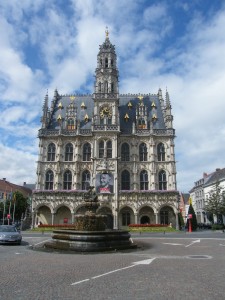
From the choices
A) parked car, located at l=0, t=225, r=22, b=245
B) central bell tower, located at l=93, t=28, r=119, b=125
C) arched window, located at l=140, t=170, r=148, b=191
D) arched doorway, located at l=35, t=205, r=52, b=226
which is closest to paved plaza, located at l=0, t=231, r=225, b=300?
parked car, located at l=0, t=225, r=22, b=245

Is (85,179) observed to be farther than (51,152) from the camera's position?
No

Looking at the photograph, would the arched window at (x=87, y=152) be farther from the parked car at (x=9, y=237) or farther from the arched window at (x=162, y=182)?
the parked car at (x=9, y=237)

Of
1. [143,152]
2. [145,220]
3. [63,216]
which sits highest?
[143,152]

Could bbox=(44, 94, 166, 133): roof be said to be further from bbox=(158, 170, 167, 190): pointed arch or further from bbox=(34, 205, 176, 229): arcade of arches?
bbox=(34, 205, 176, 229): arcade of arches

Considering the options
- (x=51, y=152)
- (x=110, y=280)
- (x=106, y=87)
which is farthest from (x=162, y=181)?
(x=110, y=280)

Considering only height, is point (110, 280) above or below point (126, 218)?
below

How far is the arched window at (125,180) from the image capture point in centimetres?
5119

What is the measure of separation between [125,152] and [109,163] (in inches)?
189

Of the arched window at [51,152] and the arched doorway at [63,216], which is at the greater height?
the arched window at [51,152]

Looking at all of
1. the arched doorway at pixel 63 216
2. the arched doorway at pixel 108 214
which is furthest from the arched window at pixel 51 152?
the arched doorway at pixel 108 214

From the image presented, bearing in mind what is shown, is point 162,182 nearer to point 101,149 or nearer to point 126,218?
point 126,218

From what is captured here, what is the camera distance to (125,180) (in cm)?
5147

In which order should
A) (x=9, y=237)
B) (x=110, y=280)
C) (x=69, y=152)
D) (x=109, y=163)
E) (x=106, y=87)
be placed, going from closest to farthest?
(x=110, y=280) → (x=9, y=237) → (x=109, y=163) → (x=69, y=152) → (x=106, y=87)

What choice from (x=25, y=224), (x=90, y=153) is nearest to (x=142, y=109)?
(x=90, y=153)
